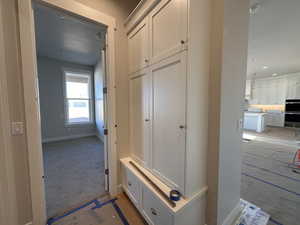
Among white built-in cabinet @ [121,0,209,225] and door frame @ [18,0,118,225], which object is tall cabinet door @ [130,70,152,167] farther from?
door frame @ [18,0,118,225]

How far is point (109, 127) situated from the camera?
1.87 meters

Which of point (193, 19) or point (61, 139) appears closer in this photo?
point (193, 19)

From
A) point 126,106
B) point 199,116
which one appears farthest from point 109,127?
point 199,116

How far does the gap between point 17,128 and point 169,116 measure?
153 cm

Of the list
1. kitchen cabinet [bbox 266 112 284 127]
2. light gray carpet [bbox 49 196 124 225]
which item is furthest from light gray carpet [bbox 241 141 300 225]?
kitchen cabinet [bbox 266 112 284 127]

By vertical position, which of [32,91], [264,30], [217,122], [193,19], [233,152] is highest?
[264,30]

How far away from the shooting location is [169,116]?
48.5 inches

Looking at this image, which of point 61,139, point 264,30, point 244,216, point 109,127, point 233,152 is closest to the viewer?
point 233,152

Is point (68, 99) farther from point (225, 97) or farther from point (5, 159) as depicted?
point (225, 97)

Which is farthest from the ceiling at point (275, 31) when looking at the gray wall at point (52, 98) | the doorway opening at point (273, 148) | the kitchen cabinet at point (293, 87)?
the gray wall at point (52, 98)

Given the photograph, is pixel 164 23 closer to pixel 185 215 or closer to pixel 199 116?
pixel 199 116

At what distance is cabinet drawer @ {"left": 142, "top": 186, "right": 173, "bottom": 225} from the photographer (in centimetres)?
110

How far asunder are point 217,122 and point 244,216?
1.40 meters

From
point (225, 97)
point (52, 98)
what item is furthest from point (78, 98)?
point (225, 97)
